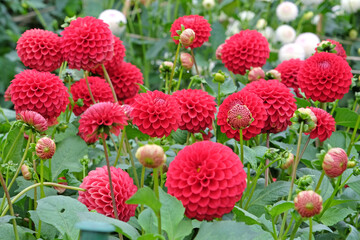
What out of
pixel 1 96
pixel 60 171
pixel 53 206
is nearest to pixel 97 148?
pixel 60 171

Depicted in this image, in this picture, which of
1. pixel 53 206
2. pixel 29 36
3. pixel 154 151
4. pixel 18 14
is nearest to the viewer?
pixel 154 151

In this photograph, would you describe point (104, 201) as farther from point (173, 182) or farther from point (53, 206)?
point (173, 182)

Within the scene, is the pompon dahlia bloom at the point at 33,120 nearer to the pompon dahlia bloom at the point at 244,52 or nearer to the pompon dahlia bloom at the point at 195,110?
the pompon dahlia bloom at the point at 195,110

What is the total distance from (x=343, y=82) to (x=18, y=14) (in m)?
3.39

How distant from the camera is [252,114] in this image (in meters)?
0.94

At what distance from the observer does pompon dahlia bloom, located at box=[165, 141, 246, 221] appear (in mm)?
702

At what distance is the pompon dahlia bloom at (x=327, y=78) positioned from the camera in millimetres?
1075

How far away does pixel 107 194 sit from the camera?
929mm

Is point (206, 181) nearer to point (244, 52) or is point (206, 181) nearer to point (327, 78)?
point (327, 78)

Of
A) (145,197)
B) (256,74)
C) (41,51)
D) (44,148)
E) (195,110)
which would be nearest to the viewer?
(145,197)

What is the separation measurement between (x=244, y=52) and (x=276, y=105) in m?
0.36

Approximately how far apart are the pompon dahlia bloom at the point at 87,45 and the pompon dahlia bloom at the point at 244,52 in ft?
1.29

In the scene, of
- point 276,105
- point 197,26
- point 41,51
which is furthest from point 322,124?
point 41,51

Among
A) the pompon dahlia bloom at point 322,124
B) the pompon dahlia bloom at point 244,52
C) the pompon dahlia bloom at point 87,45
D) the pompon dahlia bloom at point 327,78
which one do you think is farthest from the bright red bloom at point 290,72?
the pompon dahlia bloom at point 87,45
